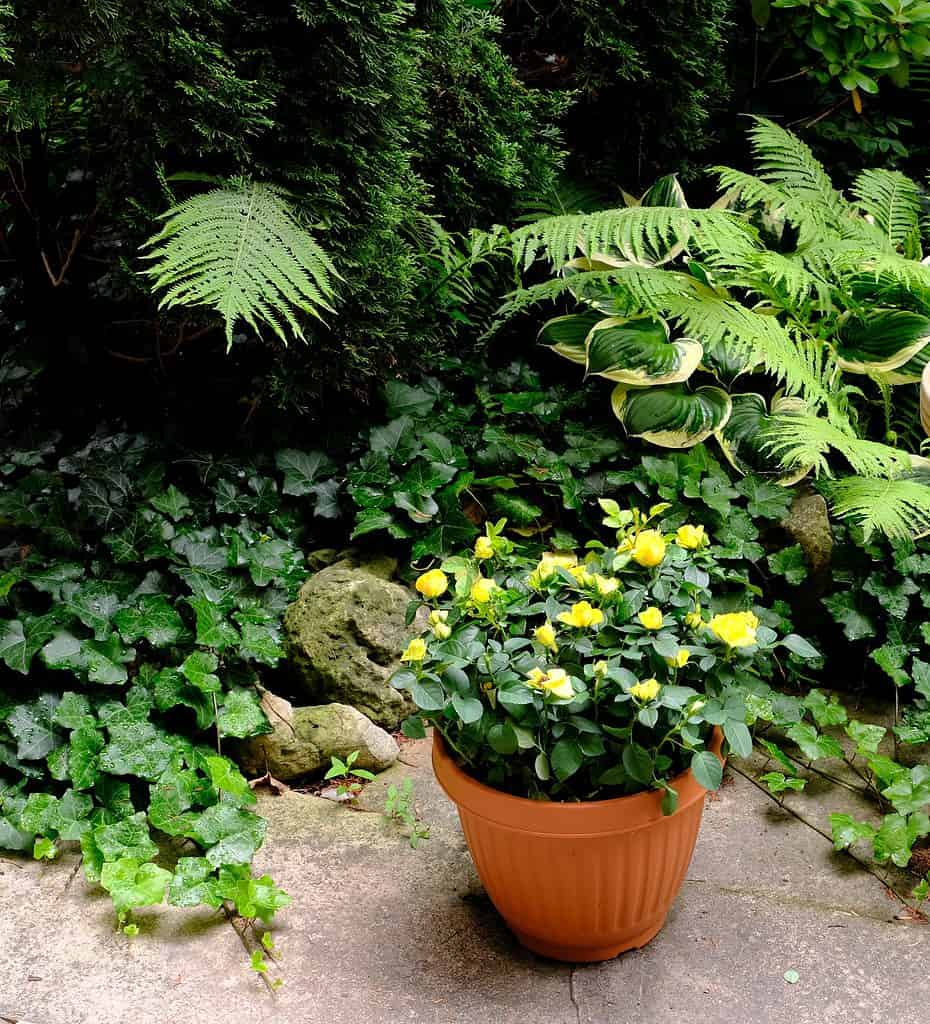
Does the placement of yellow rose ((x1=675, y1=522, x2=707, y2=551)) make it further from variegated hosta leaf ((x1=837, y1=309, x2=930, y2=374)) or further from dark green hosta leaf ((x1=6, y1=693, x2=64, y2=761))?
dark green hosta leaf ((x1=6, y1=693, x2=64, y2=761))

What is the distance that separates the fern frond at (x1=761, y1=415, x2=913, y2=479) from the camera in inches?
97.1

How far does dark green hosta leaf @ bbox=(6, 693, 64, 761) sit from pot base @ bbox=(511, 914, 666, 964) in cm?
113

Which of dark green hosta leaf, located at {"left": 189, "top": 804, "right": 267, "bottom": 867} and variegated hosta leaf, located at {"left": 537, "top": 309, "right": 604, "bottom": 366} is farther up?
variegated hosta leaf, located at {"left": 537, "top": 309, "right": 604, "bottom": 366}

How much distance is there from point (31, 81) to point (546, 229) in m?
1.26

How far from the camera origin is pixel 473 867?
219cm

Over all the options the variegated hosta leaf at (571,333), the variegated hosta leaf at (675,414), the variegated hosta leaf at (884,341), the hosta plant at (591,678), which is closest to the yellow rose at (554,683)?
the hosta plant at (591,678)

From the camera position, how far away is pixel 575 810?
1.68 metres

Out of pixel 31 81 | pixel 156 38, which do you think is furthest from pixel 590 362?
pixel 31 81

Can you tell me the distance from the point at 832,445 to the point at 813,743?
2.53ft

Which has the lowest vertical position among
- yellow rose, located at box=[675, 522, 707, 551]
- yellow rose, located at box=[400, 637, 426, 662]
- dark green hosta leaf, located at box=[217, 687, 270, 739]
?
dark green hosta leaf, located at box=[217, 687, 270, 739]

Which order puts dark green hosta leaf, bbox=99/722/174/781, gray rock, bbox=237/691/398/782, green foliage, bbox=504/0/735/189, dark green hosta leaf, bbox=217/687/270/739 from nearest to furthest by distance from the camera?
dark green hosta leaf, bbox=99/722/174/781 < dark green hosta leaf, bbox=217/687/270/739 < gray rock, bbox=237/691/398/782 < green foliage, bbox=504/0/735/189

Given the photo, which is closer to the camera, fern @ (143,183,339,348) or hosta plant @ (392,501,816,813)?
hosta plant @ (392,501,816,813)

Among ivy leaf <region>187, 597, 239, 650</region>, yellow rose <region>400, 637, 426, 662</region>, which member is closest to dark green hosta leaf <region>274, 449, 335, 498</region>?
ivy leaf <region>187, 597, 239, 650</region>

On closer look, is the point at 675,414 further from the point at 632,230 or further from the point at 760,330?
the point at 632,230
